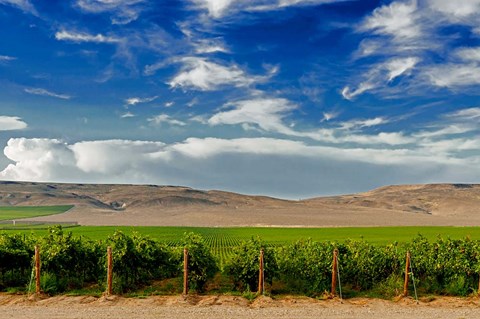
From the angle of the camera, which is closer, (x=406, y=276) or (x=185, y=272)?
(x=185, y=272)

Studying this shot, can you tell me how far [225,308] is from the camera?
18.5m

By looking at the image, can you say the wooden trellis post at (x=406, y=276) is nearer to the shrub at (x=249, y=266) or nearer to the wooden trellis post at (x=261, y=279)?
the shrub at (x=249, y=266)

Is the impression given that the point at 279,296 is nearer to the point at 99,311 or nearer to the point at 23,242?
the point at 99,311

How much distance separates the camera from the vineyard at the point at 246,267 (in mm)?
21594

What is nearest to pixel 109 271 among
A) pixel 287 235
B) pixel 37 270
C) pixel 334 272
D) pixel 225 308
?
pixel 37 270

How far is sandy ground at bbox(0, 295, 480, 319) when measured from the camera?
17.5 metres

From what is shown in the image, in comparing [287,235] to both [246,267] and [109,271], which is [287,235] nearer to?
[246,267]

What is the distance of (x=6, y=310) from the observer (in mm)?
18141

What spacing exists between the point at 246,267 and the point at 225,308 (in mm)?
3300

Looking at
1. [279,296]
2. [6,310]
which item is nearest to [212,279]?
[279,296]

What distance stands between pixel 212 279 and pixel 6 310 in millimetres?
8986

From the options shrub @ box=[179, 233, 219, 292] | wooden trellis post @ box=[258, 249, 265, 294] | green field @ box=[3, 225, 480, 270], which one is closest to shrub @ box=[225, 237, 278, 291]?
wooden trellis post @ box=[258, 249, 265, 294]

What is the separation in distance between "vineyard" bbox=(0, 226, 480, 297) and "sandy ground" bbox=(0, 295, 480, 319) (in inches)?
50.6

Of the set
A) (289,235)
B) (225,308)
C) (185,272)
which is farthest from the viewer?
(289,235)
